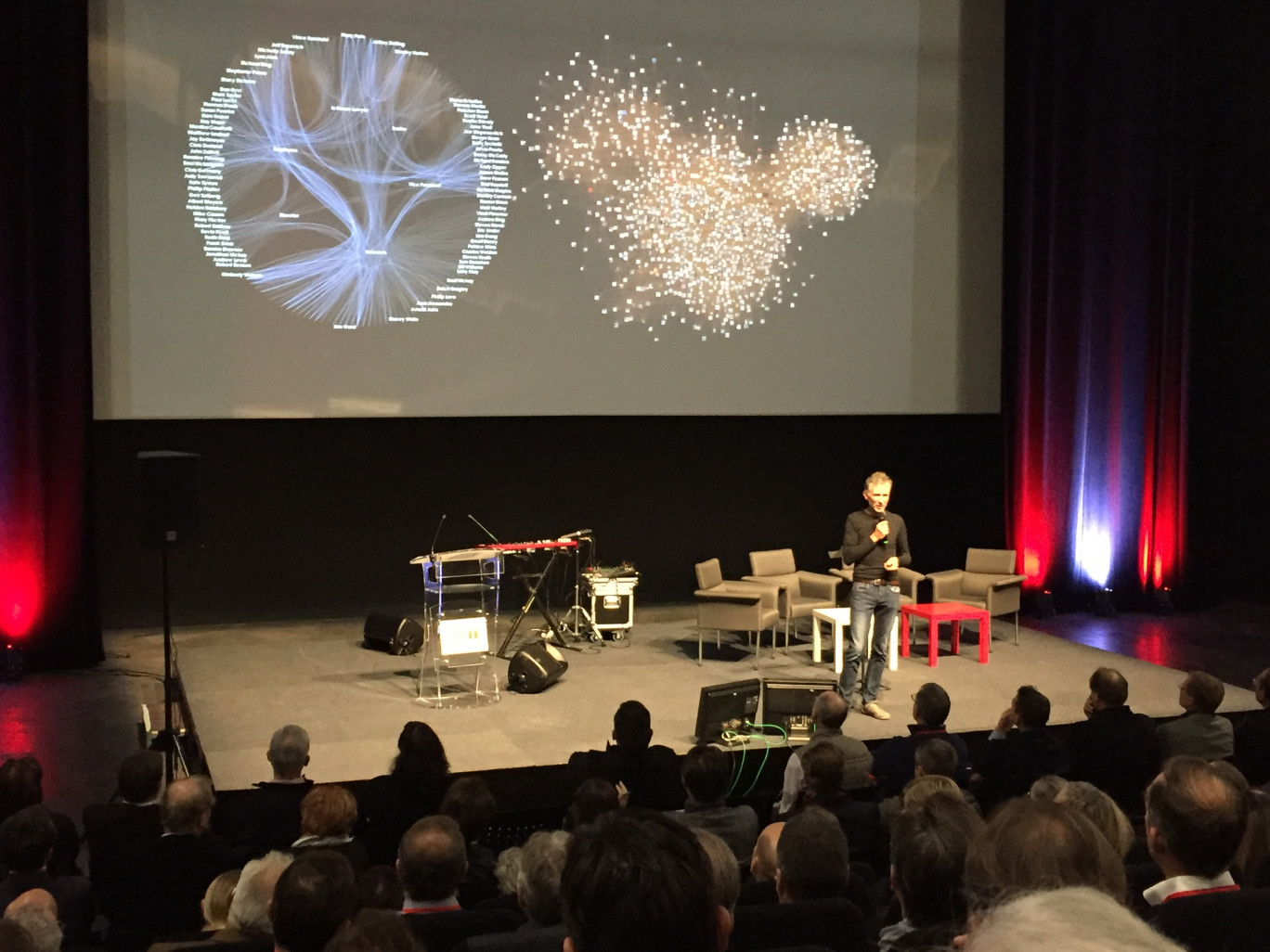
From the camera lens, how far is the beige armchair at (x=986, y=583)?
9251 millimetres

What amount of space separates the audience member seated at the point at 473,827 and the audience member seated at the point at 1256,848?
6.47 ft

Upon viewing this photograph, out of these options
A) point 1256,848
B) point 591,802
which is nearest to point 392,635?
point 591,802

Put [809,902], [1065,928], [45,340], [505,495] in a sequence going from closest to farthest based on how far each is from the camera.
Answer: [1065,928] → [809,902] → [45,340] → [505,495]

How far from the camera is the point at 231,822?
4316 millimetres

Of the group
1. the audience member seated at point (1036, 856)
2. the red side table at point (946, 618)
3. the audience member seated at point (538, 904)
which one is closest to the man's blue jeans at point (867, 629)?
the red side table at point (946, 618)

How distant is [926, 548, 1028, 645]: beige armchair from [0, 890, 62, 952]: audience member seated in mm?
7243

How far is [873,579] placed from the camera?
281 inches

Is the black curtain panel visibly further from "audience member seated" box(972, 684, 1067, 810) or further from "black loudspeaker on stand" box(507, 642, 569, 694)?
"audience member seated" box(972, 684, 1067, 810)

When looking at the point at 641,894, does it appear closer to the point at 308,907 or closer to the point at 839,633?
the point at 308,907

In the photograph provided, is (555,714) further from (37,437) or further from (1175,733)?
(37,437)

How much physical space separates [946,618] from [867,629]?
1366mm

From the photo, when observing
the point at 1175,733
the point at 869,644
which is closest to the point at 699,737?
the point at 869,644

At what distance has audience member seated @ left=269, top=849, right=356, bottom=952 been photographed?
2.46 metres

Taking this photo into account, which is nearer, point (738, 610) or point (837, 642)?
point (837, 642)
